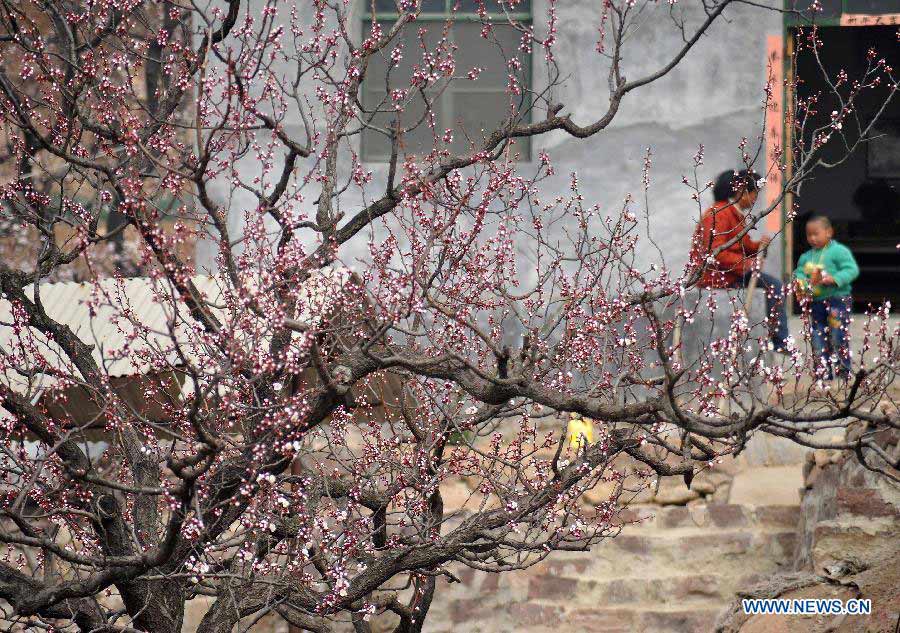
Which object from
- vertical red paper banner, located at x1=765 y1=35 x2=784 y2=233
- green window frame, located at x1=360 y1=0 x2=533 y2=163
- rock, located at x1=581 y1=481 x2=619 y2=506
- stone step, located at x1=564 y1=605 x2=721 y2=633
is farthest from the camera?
green window frame, located at x1=360 y1=0 x2=533 y2=163

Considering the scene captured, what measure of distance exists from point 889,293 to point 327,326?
9.76 metres

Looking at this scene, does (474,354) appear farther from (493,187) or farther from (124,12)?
(124,12)

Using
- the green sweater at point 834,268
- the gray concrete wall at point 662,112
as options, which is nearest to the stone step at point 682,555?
the green sweater at point 834,268

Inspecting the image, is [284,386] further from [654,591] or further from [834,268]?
[834,268]

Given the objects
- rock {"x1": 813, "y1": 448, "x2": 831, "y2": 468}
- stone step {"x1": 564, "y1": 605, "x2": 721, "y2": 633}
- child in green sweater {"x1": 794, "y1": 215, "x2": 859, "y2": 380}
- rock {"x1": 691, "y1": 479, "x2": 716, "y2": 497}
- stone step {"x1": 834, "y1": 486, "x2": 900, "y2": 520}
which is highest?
child in green sweater {"x1": 794, "y1": 215, "x2": 859, "y2": 380}

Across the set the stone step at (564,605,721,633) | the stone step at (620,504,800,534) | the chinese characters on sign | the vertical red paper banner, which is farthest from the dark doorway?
the stone step at (564,605,721,633)

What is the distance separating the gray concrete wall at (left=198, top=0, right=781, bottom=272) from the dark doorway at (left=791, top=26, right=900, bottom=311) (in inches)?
103

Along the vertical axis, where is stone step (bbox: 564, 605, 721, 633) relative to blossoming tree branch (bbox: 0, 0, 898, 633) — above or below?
below

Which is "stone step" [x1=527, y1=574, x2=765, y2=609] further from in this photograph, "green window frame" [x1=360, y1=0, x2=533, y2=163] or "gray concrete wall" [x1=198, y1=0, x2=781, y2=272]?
"green window frame" [x1=360, y1=0, x2=533, y2=163]

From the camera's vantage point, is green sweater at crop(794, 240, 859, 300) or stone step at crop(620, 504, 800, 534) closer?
stone step at crop(620, 504, 800, 534)

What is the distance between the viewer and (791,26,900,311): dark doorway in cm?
1381

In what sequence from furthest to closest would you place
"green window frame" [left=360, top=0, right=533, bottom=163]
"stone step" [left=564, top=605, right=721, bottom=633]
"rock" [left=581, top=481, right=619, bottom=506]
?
"green window frame" [left=360, top=0, right=533, bottom=163]
"rock" [left=581, top=481, right=619, bottom=506]
"stone step" [left=564, top=605, right=721, bottom=633]

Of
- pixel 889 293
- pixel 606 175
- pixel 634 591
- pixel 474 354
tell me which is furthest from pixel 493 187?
pixel 889 293

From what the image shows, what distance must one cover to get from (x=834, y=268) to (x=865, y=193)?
3617 millimetres
